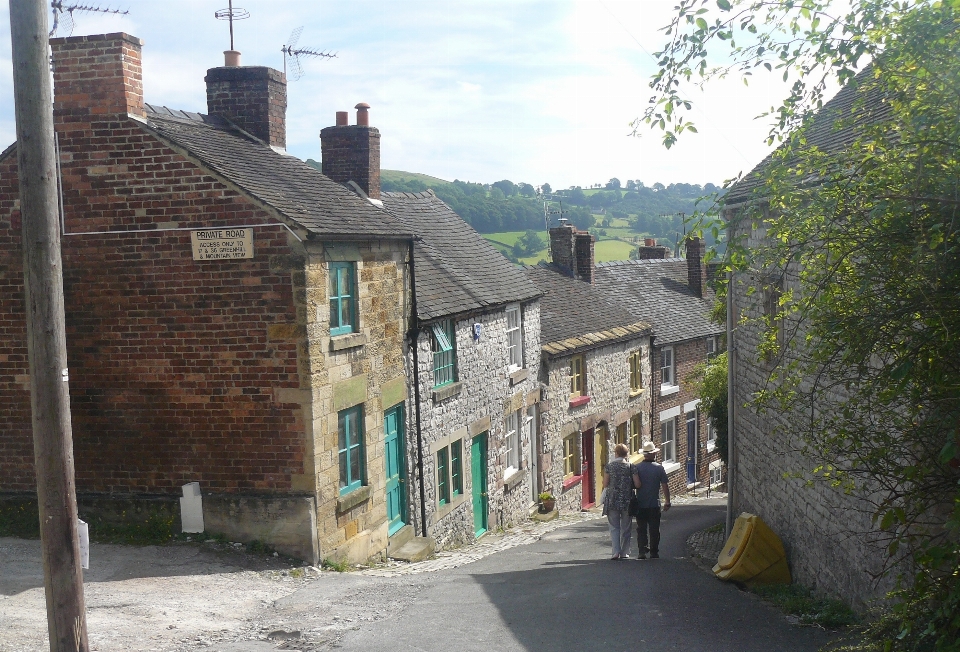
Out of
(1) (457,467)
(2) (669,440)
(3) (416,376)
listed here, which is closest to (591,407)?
(2) (669,440)

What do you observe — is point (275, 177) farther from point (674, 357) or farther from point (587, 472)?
point (674, 357)

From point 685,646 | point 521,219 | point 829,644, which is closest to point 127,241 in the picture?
point 685,646

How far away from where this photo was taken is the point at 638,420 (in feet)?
91.3

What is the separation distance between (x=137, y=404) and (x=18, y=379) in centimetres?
165

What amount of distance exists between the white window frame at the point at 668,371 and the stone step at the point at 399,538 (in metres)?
15.6

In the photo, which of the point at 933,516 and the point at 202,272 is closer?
the point at 933,516

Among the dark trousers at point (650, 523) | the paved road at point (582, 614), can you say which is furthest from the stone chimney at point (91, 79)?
the dark trousers at point (650, 523)

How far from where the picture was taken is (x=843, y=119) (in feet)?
22.6

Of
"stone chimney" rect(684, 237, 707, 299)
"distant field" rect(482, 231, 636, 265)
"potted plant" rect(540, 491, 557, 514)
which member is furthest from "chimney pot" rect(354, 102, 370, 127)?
"distant field" rect(482, 231, 636, 265)

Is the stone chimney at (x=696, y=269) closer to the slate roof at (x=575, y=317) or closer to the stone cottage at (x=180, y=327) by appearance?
the slate roof at (x=575, y=317)

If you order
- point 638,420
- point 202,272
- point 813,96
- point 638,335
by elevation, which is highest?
point 813,96

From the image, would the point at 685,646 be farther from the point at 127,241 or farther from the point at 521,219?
the point at 521,219

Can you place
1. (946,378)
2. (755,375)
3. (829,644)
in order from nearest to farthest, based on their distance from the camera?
(946,378) → (829,644) → (755,375)

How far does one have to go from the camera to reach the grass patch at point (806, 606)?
30.2ft
